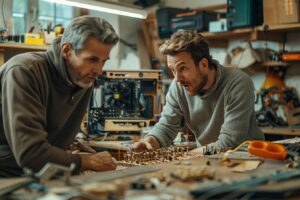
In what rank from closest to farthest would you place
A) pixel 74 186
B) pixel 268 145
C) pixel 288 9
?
pixel 74 186, pixel 268 145, pixel 288 9

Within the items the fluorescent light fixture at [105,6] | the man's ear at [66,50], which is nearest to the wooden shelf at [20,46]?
the fluorescent light fixture at [105,6]

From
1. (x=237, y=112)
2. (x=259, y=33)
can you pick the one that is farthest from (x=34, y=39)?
(x=259, y=33)

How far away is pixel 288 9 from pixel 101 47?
3.09m

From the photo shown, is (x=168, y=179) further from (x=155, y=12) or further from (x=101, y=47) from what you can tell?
(x=155, y=12)

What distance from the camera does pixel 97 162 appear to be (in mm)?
2191

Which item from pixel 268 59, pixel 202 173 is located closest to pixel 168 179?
pixel 202 173

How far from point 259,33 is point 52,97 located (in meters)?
3.43

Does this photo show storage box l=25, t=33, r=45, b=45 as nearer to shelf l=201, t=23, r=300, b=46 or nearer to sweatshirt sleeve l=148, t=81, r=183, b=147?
sweatshirt sleeve l=148, t=81, r=183, b=147

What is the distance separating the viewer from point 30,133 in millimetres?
1991

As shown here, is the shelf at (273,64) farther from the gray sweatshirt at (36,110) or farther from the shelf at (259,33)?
the gray sweatshirt at (36,110)

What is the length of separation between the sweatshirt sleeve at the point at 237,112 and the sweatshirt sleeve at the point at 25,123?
3.54 feet

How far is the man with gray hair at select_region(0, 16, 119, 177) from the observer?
2.00m

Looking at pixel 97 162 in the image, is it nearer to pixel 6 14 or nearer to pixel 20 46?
pixel 20 46

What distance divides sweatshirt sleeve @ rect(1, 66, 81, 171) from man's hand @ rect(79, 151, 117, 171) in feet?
0.20
